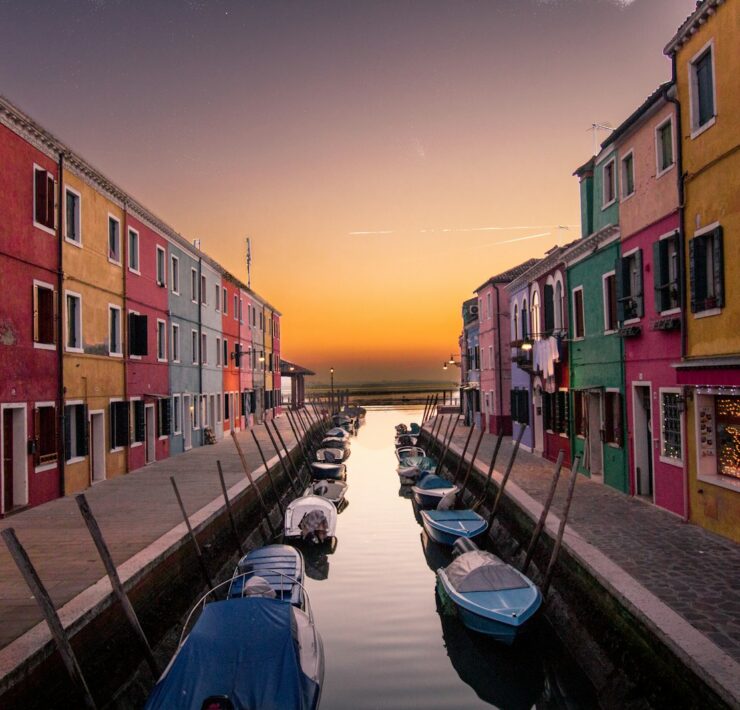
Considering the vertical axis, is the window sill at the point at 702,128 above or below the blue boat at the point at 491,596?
above

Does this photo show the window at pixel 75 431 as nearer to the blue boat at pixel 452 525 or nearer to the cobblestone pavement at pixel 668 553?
the blue boat at pixel 452 525

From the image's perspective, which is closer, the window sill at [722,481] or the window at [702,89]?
the window sill at [722,481]

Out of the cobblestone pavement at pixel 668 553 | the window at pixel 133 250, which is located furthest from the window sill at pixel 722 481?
the window at pixel 133 250

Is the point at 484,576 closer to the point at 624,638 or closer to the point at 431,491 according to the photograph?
the point at 624,638

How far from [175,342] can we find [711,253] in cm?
2287

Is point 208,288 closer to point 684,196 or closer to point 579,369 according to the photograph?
point 579,369

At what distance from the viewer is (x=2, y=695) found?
637 centimetres

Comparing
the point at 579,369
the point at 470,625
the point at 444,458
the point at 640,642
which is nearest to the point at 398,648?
the point at 470,625

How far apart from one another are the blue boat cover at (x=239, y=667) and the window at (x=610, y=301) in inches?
516

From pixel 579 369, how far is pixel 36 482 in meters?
15.9

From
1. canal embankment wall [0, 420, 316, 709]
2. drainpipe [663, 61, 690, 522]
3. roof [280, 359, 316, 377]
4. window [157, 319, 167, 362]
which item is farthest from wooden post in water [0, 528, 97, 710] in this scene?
roof [280, 359, 316, 377]

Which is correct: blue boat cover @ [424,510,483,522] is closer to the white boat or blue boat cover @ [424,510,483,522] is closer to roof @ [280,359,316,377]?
the white boat

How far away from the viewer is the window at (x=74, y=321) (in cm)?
1867

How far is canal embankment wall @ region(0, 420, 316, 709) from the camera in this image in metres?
7.01
